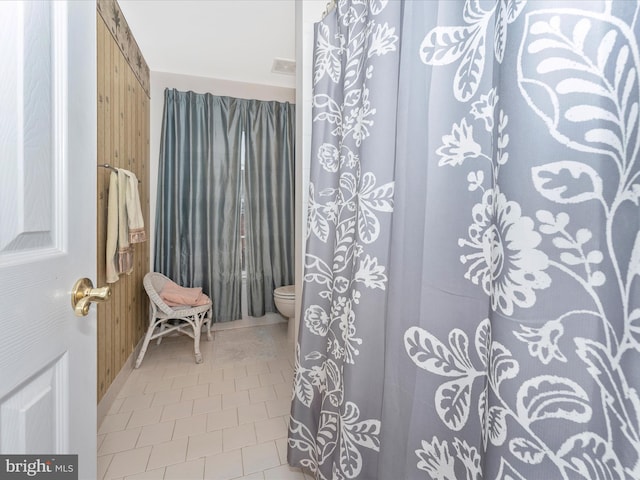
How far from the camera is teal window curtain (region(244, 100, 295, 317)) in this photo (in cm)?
298

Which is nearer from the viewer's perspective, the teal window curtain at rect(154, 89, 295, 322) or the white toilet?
the white toilet

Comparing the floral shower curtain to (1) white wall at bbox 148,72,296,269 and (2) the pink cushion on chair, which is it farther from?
(1) white wall at bbox 148,72,296,269

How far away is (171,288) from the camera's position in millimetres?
2455

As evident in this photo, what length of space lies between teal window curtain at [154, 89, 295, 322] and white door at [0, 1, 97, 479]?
218cm

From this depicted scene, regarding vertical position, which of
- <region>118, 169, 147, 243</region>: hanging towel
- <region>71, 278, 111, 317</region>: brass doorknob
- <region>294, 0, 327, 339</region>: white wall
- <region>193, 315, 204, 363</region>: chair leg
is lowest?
<region>193, 315, 204, 363</region>: chair leg

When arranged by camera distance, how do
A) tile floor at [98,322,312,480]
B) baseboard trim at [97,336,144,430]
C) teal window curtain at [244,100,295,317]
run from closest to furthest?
tile floor at [98,322,312,480]
baseboard trim at [97,336,144,430]
teal window curtain at [244,100,295,317]

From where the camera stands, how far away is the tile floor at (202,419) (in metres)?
1.29

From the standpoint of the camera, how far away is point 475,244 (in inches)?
23.8

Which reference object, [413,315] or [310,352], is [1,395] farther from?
[310,352]

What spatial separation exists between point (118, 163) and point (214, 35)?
1.23m

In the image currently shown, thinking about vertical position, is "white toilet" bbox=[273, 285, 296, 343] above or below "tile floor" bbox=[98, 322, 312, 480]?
above

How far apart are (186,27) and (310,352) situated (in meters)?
2.42

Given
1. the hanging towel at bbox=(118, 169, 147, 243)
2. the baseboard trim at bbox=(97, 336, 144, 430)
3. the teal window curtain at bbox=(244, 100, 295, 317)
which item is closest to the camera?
the baseboard trim at bbox=(97, 336, 144, 430)

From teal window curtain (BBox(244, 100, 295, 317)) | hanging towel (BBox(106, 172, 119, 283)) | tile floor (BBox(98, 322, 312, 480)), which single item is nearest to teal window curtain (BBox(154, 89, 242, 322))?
teal window curtain (BBox(244, 100, 295, 317))
